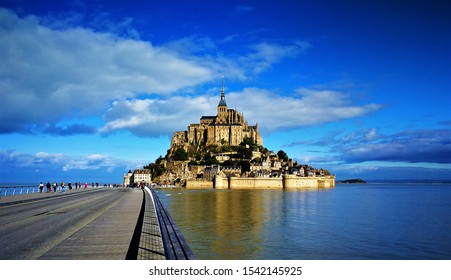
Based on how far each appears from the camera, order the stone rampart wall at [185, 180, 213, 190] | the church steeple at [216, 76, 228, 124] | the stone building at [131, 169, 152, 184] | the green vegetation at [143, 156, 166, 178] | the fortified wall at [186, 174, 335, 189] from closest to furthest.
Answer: the fortified wall at [186, 174, 335, 189] < the stone rampart wall at [185, 180, 213, 190] < the stone building at [131, 169, 152, 184] < the green vegetation at [143, 156, 166, 178] < the church steeple at [216, 76, 228, 124]

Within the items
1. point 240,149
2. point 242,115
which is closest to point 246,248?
point 240,149

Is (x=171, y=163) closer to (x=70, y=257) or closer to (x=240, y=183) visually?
(x=240, y=183)

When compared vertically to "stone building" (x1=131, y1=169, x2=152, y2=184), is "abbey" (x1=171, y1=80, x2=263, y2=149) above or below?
above

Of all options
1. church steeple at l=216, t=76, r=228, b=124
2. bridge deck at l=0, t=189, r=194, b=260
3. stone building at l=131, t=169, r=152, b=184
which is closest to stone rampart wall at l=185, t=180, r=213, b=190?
stone building at l=131, t=169, r=152, b=184

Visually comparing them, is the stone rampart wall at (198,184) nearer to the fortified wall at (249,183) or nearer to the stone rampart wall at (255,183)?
the fortified wall at (249,183)

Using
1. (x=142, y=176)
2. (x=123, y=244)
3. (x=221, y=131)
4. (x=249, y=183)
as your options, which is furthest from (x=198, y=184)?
(x=123, y=244)

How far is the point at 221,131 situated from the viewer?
10556 centimetres

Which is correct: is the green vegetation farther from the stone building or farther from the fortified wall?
the fortified wall

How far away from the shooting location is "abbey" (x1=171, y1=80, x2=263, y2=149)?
106 metres

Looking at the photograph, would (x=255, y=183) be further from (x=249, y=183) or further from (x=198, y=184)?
(x=198, y=184)

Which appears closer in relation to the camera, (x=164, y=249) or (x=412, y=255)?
(x=164, y=249)
